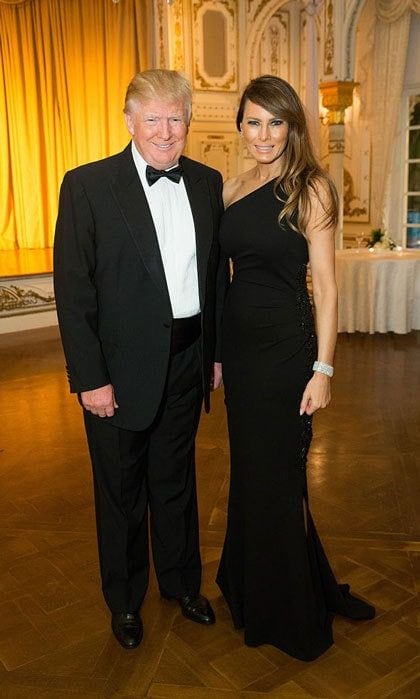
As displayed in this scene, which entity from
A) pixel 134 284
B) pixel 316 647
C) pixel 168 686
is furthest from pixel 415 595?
pixel 134 284

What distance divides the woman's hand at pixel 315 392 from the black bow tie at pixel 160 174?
2.21 feet

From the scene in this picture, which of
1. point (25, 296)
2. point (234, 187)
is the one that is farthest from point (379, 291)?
point (234, 187)

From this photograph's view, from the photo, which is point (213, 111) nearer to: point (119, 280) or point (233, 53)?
point (233, 53)

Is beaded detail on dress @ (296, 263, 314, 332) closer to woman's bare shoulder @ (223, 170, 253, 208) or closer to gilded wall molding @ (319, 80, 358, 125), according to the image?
woman's bare shoulder @ (223, 170, 253, 208)

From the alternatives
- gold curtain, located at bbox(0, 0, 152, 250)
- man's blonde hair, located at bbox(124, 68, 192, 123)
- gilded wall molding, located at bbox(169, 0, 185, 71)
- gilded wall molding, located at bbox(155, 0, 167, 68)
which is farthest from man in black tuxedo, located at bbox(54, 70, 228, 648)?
gold curtain, located at bbox(0, 0, 152, 250)

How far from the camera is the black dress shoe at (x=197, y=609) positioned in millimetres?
2234

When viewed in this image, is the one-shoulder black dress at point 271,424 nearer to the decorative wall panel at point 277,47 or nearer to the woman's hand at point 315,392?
the woman's hand at point 315,392

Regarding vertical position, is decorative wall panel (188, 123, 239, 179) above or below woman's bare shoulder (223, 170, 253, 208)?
above

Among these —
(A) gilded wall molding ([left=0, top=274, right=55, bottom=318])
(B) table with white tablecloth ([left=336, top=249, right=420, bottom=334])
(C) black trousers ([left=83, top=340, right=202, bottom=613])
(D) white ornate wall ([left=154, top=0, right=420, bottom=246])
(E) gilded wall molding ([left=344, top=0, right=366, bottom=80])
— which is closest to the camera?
(C) black trousers ([left=83, top=340, right=202, bottom=613])

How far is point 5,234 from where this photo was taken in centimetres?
952

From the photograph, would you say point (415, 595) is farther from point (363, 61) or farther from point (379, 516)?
point (363, 61)

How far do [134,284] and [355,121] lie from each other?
7.95m

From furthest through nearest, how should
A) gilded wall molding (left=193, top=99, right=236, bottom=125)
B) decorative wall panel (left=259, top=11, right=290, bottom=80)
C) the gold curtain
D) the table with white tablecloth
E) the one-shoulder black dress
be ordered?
1. decorative wall panel (left=259, top=11, right=290, bottom=80)
2. the gold curtain
3. gilded wall molding (left=193, top=99, right=236, bottom=125)
4. the table with white tablecloth
5. the one-shoulder black dress

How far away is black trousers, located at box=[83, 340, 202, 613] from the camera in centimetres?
207
